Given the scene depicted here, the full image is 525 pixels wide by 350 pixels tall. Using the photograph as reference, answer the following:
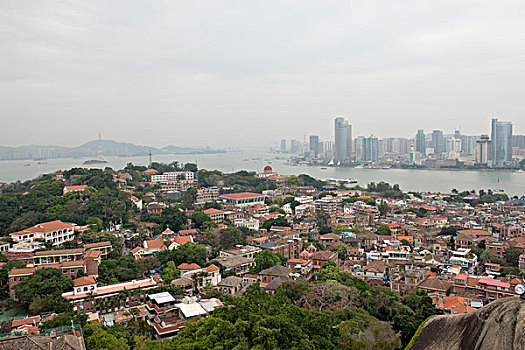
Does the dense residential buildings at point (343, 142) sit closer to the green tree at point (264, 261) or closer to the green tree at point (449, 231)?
the green tree at point (449, 231)

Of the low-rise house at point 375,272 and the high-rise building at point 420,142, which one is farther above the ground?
the high-rise building at point 420,142

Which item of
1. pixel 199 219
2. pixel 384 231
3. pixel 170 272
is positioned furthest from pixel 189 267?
pixel 384 231

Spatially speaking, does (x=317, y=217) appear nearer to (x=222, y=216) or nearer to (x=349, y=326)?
(x=222, y=216)

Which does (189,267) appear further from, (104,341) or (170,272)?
(104,341)

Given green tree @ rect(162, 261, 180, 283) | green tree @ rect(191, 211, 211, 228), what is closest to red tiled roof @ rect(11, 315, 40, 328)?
green tree @ rect(162, 261, 180, 283)

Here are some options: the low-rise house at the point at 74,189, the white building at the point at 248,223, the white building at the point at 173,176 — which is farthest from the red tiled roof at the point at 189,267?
the white building at the point at 173,176

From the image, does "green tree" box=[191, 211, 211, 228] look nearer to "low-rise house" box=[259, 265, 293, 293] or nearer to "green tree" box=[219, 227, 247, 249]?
"green tree" box=[219, 227, 247, 249]
